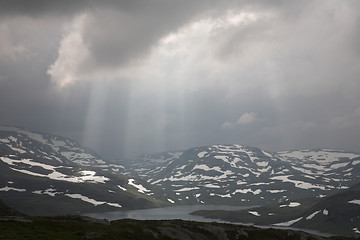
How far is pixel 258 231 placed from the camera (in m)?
85.0

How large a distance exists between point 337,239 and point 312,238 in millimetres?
22088

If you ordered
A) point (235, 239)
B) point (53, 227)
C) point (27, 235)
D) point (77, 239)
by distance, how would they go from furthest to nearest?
point (235, 239) → point (53, 227) → point (77, 239) → point (27, 235)

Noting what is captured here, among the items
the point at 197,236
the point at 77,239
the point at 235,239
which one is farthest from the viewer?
the point at 235,239

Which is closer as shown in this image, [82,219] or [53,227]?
[53,227]

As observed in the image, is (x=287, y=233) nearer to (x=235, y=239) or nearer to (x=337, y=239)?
(x=235, y=239)

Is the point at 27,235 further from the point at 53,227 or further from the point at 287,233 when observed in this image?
the point at 287,233

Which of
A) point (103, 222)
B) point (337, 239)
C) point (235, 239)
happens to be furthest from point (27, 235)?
point (337, 239)

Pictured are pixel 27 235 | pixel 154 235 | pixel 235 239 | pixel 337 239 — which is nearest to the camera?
pixel 27 235

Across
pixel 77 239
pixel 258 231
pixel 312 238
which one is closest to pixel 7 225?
pixel 77 239

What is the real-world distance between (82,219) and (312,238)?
60.6 metres

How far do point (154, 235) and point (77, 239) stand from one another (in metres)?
19.8

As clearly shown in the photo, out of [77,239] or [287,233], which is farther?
[287,233]

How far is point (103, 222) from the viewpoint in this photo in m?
70.1

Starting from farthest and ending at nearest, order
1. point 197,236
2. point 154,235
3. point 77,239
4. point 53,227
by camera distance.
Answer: point 197,236, point 154,235, point 53,227, point 77,239
